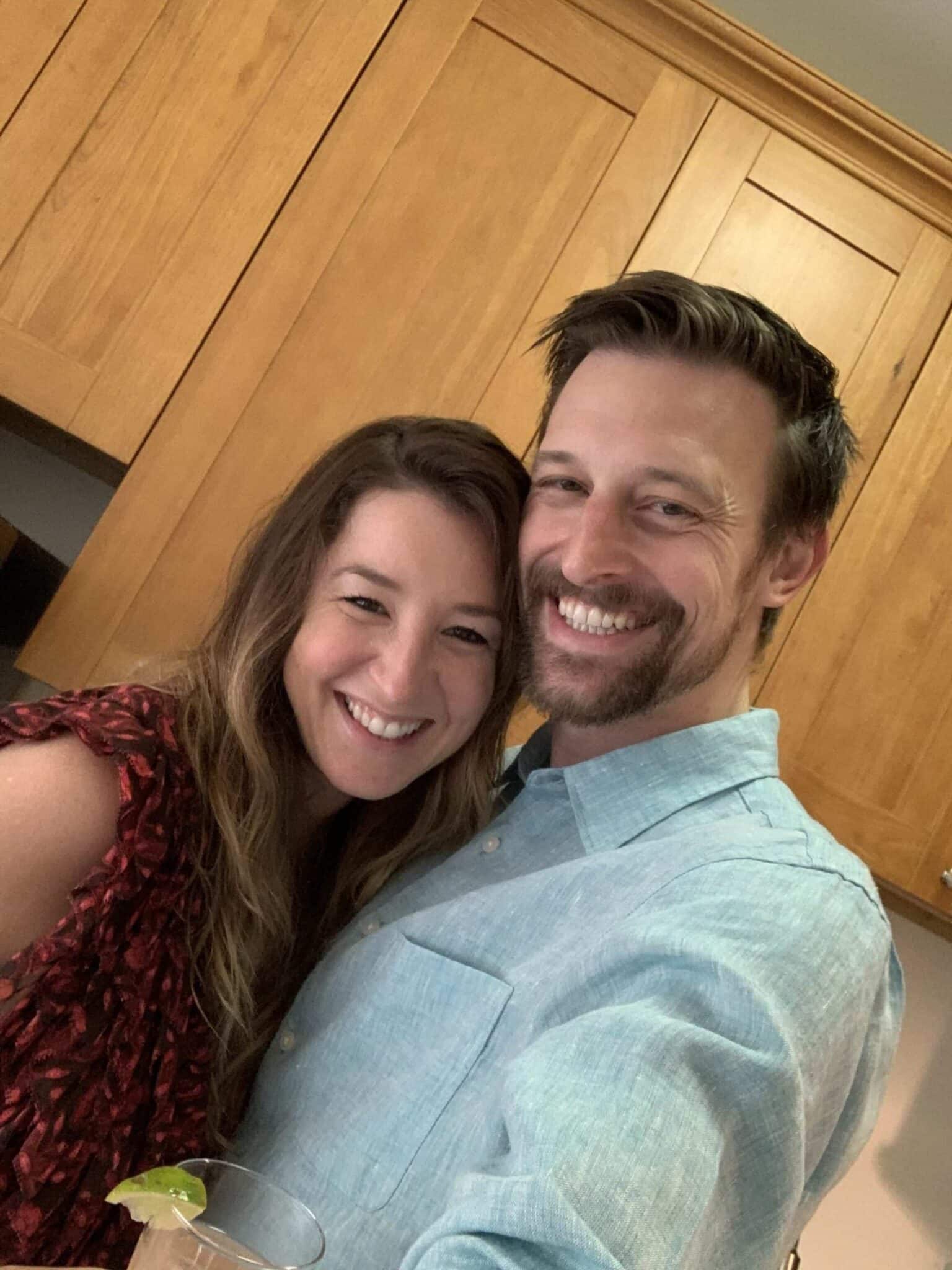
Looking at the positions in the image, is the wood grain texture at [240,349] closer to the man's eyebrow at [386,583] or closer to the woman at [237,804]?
the woman at [237,804]

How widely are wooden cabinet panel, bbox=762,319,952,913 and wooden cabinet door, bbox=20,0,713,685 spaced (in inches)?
20.3

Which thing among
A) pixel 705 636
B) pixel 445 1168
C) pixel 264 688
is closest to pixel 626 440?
pixel 705 636

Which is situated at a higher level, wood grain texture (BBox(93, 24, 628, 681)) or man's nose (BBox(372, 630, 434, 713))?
wood grain texture (BBox(93, 24, 628, 681))

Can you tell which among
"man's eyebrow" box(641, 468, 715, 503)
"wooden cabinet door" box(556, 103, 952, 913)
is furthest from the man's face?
"wooden cabinet door" box(556, 103, 952, 913)

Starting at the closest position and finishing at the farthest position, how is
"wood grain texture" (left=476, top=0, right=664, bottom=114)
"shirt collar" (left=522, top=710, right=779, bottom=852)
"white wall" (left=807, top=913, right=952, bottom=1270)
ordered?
1. "shirt collar" (left=522, top=710, right=779, bottom=852)
2. "wood grain texture" (left=476, top=0, right=664, bottom=114)
3. "white wall" (left=807, top=913, right=952, bottom=1270)

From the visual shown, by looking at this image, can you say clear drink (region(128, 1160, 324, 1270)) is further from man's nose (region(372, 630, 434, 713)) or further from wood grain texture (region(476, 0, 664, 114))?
wood grain texture (region(476, 0, 664, 114))

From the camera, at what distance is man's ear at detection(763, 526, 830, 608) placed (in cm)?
112

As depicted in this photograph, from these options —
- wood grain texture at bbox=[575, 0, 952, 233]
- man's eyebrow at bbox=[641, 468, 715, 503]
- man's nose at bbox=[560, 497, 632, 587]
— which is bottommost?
man's nose at bbox=[560, 497, 632, 587]

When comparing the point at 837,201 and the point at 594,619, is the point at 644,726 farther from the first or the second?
the point at 837,201

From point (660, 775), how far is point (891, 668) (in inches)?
33.3

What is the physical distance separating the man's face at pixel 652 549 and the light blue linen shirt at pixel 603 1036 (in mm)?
63

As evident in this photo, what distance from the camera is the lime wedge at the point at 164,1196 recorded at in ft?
1.89

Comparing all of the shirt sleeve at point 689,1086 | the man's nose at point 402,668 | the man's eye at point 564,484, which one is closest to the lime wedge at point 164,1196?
the shirt sleeve at point 689,1086

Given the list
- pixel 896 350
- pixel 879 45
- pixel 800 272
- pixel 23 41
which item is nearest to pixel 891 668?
pixel 896 350
